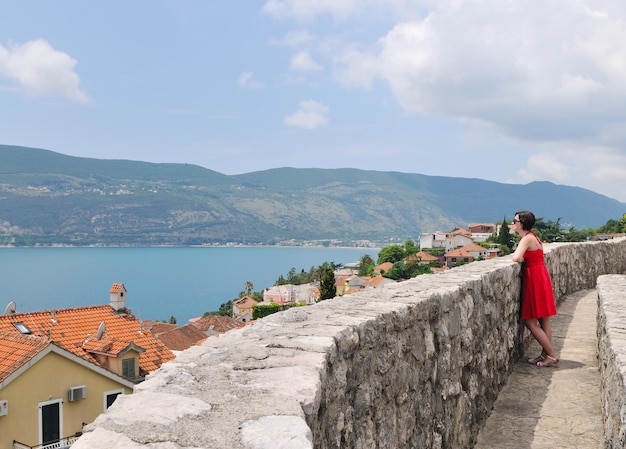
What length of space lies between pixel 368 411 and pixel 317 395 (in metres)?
0.61

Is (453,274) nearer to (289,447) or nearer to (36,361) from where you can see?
(289,447)

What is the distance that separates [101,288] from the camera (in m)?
134

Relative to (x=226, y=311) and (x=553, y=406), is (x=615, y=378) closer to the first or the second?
(x=553, y=406)

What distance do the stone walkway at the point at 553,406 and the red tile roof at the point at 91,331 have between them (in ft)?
37.5

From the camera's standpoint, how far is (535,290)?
511 centimetres

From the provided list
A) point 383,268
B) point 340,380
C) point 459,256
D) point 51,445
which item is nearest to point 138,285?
point 383,268

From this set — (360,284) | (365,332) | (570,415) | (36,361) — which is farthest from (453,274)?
(360,284)

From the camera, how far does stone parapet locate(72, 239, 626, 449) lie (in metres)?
1.53

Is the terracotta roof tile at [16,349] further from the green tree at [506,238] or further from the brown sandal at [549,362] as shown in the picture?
the green tree at [506,238]

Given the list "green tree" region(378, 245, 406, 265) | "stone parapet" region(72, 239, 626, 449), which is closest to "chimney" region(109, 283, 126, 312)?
"stone parapet" region(72, 239, 626, 449)

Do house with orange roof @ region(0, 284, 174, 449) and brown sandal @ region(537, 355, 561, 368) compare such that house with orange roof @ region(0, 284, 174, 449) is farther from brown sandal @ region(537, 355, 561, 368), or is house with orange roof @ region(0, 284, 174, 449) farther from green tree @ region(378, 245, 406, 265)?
green tree @ region(378, 245, 406, 265)

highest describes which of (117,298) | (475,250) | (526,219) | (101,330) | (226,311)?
(526,219)

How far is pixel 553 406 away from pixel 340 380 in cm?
260

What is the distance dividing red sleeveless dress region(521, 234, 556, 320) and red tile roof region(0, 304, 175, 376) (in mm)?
11369
